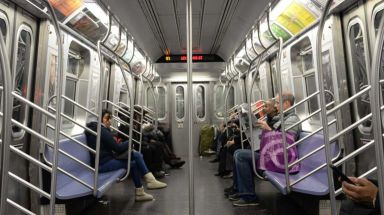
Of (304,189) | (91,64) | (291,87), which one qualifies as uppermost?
(91,64)

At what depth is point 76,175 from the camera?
10.8 ft

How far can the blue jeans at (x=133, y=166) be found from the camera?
138 inches

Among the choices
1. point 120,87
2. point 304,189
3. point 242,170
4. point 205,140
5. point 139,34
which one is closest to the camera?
point 304,189

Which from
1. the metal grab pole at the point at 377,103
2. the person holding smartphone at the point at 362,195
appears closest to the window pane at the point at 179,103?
Answer: the person holding smartphone at the point at 362,195

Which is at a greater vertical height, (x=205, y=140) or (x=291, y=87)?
(x=291, y=87)

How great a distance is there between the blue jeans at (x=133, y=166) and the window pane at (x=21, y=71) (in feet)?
3.41

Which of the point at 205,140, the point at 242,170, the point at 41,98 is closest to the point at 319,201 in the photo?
the point at 242,170

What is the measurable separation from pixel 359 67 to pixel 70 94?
3404mm

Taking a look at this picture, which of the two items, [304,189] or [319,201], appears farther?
[319,201]

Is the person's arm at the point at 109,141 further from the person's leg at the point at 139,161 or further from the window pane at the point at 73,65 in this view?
the window pane at the point at 73,65

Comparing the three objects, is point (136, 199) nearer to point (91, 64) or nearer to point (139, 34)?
point (91, 64)

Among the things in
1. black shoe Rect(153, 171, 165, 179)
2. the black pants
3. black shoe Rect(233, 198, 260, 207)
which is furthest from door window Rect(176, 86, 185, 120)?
the black pants

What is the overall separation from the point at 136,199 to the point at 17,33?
2218 millimetres

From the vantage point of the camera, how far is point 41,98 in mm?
3020
